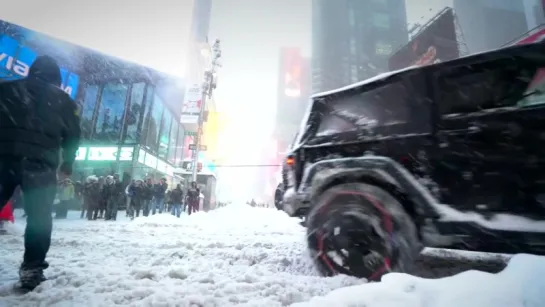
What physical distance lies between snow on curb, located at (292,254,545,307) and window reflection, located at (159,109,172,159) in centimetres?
2818

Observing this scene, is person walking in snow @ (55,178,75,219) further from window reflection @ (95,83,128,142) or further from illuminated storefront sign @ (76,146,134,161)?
window reflection @ (95,83,128,142)

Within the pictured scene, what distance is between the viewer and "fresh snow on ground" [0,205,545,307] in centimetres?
135

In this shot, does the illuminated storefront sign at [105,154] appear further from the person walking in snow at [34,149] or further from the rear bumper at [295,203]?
the rear bumper at [295,203]

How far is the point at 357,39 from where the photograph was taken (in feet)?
247

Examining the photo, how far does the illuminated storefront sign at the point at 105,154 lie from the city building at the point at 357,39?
58.7 m

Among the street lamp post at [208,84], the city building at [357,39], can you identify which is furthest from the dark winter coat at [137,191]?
the city building at [357,39]

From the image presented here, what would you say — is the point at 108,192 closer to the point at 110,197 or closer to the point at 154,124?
the point at 110,197

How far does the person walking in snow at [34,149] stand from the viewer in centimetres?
225

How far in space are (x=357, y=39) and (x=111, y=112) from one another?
236 ft

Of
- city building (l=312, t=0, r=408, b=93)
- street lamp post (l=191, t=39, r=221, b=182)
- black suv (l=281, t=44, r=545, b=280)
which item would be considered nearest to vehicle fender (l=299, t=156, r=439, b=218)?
black suv (l=281, t=44, r=545, b=280)

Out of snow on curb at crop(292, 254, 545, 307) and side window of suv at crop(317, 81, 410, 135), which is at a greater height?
side window of suv at crop(317, 81, 410, 135)

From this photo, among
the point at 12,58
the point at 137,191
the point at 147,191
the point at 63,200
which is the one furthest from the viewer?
the point at 12,58

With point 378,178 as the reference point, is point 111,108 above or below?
above

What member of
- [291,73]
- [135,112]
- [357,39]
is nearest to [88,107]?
[135,112]
